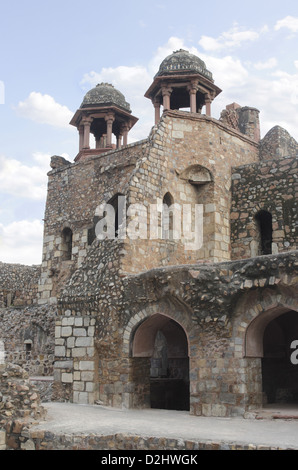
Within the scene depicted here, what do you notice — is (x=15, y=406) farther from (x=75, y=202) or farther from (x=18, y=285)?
(x=18, y=285)

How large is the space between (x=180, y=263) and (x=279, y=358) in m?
3.61

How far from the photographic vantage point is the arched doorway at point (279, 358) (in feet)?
44.5

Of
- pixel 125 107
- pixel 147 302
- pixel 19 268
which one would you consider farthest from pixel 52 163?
pixel 147 302

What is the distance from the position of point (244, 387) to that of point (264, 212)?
6196 millimetres

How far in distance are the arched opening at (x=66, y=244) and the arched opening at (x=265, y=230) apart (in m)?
6.87

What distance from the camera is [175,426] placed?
29.6 feet

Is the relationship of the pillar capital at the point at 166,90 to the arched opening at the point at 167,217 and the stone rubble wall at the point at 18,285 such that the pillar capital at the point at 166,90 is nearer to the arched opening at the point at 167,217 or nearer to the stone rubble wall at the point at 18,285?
the arched opening at the point at 167,217

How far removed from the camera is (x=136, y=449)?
8023 millimetres

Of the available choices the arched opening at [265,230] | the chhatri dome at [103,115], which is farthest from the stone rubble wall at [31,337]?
the arched opening at [265,230]

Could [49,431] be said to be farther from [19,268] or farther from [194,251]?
[19,268]

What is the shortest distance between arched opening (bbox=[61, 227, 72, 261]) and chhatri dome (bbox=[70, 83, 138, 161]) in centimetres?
326

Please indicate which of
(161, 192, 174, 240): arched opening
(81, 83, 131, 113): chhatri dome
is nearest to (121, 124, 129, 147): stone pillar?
(81, 83, 131, 113): chhatri dome

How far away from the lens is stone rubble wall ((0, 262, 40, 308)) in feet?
70.7

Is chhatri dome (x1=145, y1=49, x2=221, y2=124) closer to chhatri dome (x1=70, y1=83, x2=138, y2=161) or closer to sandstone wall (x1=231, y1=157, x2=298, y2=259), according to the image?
chhatri dome (x1=70, y1=83, x2=138, y2=161)
